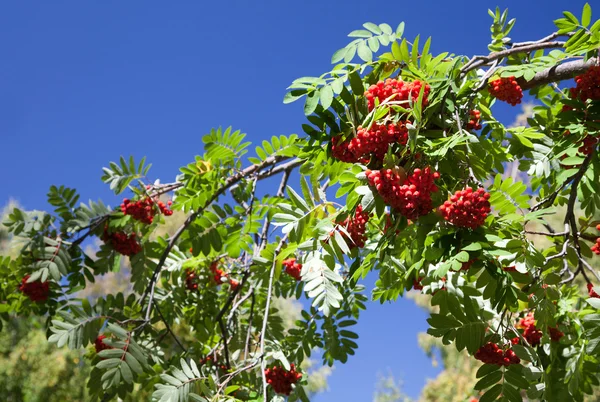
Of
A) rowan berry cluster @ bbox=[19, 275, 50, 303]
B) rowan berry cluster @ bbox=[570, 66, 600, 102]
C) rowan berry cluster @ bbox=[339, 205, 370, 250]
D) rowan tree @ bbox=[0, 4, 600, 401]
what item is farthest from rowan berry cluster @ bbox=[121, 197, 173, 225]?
rowan berry cluster @ bbox=[570, 66, 600, 102]

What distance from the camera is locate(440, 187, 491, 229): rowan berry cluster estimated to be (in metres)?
1.71

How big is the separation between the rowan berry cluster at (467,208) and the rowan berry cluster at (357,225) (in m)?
0.47

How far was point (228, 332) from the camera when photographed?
165 inches

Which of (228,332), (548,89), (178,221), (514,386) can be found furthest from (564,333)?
(178,221)

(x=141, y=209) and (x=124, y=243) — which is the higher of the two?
(x=141, y=209)

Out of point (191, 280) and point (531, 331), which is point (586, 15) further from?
point (191, 280)

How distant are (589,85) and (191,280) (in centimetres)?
302

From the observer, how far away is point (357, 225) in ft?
7.32

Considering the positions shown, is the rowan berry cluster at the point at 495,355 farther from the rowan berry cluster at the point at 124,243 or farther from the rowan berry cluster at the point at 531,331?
the rowan berry cluster at the point at 124,243

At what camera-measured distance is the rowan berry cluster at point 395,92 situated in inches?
78.2

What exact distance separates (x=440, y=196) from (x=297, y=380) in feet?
6.51

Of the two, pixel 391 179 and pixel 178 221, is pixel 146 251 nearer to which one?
pixel 391 179

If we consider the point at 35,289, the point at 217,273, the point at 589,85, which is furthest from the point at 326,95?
the point at 35,289

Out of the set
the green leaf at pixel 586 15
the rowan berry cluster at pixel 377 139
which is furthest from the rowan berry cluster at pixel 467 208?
the green leaf at pixel 586 15
